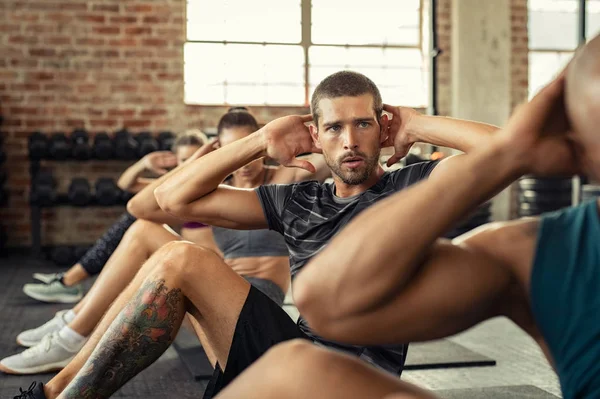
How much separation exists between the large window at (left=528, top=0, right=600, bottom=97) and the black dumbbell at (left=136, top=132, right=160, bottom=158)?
11.6ft

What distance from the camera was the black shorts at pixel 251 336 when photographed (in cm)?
171

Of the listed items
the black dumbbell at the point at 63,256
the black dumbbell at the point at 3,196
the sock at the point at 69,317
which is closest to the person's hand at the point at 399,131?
the sock at the point at 69,317

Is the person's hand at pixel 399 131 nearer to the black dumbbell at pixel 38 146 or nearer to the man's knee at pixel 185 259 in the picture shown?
the man's knee at pixel 185 259

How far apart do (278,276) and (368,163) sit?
36.3 inches

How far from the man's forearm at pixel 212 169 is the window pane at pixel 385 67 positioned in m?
4.85

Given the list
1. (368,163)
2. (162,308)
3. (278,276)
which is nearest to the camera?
(162,308)

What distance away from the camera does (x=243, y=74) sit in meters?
6.73

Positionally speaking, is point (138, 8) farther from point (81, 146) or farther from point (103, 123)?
point (81, 146)

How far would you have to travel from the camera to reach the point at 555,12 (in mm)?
7285

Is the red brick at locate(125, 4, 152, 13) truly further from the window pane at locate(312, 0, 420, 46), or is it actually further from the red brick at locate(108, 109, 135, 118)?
the window pane at locate(312, 0, 420, 46)

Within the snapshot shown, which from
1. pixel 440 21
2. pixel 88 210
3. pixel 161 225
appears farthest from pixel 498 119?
pixel 161 225

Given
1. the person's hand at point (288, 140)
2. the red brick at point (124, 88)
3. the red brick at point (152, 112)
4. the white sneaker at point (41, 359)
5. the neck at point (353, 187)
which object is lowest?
the white sneaker at point (41, 359)

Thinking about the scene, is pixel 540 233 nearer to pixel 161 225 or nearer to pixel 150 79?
pixel 161 225

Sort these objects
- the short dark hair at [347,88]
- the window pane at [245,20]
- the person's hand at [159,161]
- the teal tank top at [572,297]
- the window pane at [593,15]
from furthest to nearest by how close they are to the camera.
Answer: the window pane at [593,15] < the window pane at [245,20] < the person's hand at [159,161] < the short dark hair at [347,88] < the teal tank top at [572,297]
